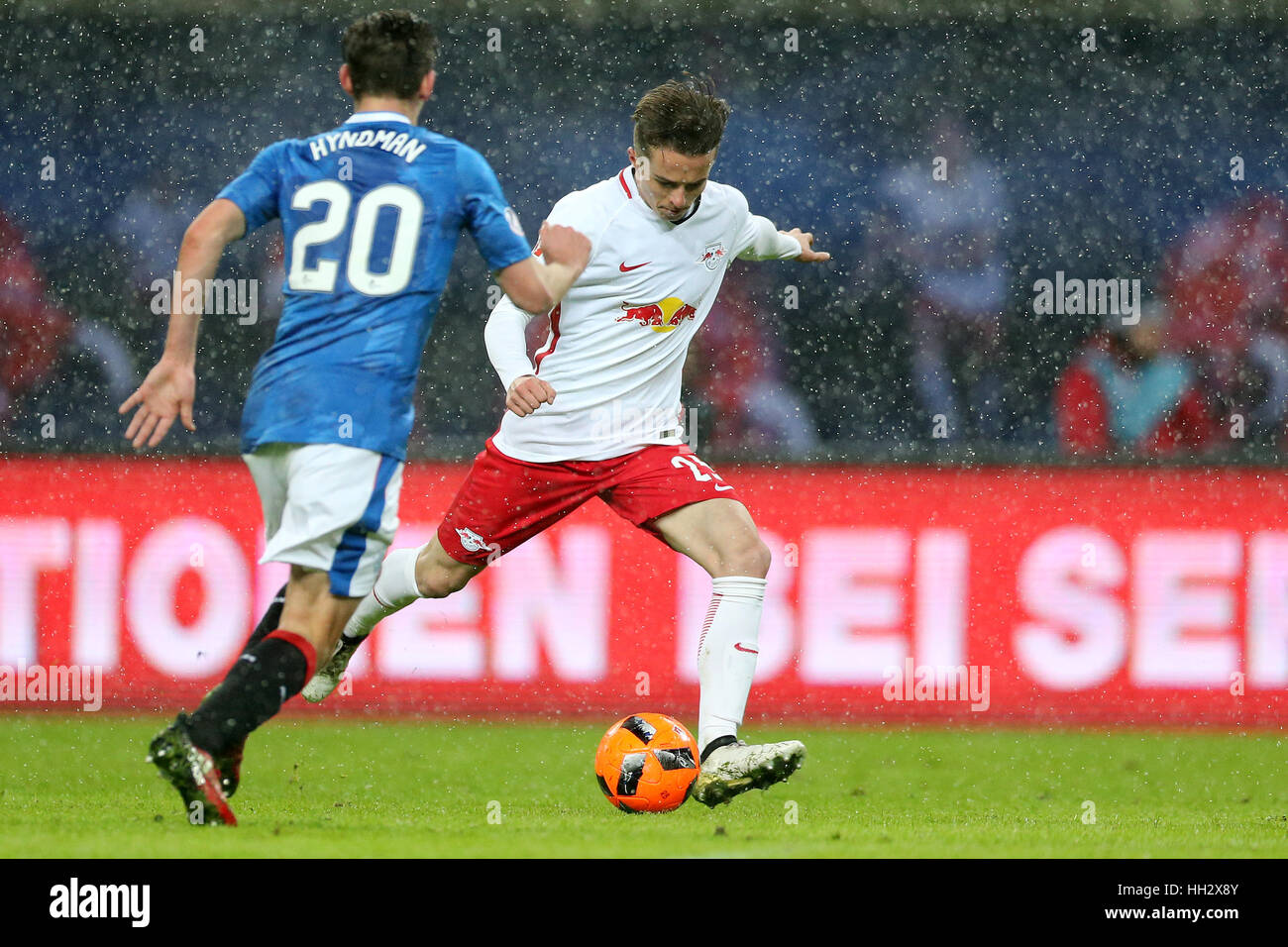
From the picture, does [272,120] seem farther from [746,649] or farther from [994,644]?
[746,649]

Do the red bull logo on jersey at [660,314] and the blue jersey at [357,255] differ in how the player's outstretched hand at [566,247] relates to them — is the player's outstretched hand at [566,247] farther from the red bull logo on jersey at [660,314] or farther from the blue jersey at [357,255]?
the blue jersey at [357,255]

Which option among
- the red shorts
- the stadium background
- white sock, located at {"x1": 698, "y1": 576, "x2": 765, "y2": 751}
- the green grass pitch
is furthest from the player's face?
the stadium background

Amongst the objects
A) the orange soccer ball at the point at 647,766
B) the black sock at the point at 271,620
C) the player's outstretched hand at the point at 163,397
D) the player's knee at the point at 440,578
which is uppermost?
the player's outstretched hand at the point at 163,397

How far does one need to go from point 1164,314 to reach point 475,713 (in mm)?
4704

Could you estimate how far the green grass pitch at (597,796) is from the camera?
12.5ft

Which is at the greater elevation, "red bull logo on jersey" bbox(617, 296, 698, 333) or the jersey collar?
the jersey collar

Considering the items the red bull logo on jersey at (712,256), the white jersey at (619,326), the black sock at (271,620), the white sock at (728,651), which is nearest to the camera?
the black sock at (271,620)

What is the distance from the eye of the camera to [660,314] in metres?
5.00

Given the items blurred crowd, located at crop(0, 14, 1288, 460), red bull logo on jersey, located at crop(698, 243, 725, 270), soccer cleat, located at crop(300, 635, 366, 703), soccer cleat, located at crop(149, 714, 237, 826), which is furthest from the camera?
blurred crowd, located at crop(0, 14, 1288, 460)

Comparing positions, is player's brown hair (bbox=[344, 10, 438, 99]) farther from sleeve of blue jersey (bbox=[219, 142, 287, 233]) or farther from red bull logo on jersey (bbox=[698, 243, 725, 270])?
red bull logo on jersey (bbox=[698, 243, 725, 270])

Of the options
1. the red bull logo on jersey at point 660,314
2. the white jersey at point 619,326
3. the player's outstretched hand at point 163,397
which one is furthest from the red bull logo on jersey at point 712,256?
the player's outstretched hand at point 163,397

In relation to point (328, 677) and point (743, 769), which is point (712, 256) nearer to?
point (743, 769)

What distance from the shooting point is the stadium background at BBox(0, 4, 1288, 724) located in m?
7.26
